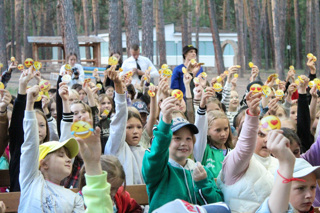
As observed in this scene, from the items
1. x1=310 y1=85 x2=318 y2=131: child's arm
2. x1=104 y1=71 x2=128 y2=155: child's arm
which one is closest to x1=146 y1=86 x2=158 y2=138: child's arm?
x1=104 y1=71 x2=128 y2=155: child's arm

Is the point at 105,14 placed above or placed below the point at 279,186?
above

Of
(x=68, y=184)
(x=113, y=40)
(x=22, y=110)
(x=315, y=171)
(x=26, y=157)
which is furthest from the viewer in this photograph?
(x=113, y=40)

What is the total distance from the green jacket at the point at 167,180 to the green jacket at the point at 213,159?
4.07 feet

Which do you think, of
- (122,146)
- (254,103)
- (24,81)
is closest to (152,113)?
(122,146)

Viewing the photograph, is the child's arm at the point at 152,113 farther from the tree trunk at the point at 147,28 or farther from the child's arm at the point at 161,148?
the tree trunk at the point at 147,28

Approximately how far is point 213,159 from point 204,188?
5.42 ft

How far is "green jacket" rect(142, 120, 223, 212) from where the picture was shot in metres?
3.92

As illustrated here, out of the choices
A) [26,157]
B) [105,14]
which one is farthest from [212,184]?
[105,14]

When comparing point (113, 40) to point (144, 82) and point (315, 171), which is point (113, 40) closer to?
point (144, 82)

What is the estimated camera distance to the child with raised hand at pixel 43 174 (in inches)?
161

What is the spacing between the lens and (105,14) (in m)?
62.1

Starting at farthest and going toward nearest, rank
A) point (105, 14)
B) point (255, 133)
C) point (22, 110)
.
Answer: point (105, 14)
point (22, 110)
point (255, 133)

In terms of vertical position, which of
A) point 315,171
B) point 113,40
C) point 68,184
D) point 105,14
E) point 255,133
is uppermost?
point 105,14

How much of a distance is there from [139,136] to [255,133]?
2.36 meters
